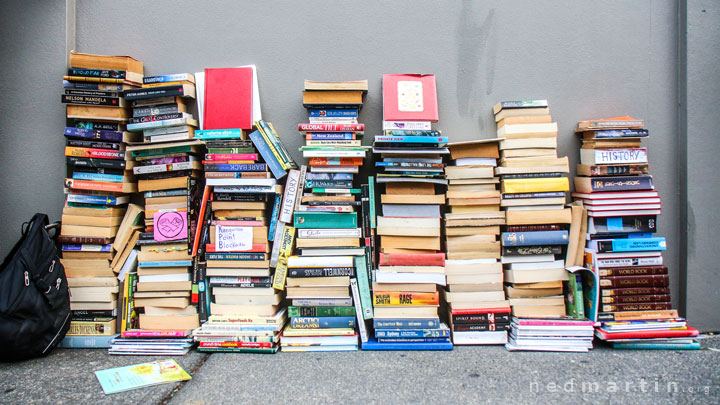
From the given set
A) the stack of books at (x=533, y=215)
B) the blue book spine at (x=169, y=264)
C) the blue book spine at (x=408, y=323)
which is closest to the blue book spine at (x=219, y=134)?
the blue book spine at (x=169, y=264)

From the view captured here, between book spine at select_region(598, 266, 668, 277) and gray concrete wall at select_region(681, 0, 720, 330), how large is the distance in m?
0.39

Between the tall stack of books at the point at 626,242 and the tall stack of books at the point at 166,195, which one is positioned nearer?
the tall stack of books at the point at 626,242

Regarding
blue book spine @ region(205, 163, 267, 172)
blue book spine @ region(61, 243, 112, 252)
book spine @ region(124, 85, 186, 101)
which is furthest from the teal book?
blue book spine @ region(61, 243, 112, 252)

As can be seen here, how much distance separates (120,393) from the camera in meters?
1.83

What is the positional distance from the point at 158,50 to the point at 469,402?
9.18ft

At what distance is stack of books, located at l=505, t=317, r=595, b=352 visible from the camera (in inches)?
88.6

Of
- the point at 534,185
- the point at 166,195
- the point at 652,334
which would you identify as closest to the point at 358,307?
the point at 534,185

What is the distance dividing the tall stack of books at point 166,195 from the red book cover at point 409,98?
123cm

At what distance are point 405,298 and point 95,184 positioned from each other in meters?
2.03

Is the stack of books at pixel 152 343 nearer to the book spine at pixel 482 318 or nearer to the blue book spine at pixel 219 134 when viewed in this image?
the blue book spine at pixel 219 134

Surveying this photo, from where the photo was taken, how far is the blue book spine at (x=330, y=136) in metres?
2.44

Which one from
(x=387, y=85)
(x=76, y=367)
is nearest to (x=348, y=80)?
(x=387, y=85)

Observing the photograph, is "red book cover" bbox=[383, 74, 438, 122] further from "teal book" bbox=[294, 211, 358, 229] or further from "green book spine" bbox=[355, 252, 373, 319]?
"green book spine" bbox=[355, 252, 373, 319]

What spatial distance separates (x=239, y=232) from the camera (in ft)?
7.93
